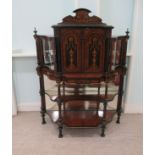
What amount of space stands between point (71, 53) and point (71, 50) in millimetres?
28

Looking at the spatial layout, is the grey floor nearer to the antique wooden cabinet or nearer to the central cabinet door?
the antique wooden cabinet

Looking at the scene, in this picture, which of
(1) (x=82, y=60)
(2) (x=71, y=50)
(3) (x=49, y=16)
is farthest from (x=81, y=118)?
(3) (x=49, y=16)

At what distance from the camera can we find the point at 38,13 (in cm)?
217

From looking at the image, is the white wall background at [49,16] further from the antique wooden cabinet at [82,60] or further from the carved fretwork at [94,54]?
the carved fretwork at [94,54]

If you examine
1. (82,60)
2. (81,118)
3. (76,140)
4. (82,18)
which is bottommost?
(76,140)

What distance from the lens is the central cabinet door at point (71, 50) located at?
70.5 inches

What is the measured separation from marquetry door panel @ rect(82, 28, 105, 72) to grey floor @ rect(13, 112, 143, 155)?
714 millimetres

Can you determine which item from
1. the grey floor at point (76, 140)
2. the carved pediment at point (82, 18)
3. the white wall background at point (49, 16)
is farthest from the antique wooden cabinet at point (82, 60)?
the white wall background at point (49, 16)

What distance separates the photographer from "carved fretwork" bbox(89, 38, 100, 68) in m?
1.81

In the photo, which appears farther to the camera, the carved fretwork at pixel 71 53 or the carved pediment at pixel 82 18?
the carved pediment at pixel 82 18

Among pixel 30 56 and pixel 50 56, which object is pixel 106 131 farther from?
pixel 30 56

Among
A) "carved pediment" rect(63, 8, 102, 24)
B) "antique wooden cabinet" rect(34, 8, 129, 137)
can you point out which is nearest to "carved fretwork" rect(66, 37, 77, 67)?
"antique wooden cabinet" rect(34, 8, 129, 137)

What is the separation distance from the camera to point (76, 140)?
1.95 meters

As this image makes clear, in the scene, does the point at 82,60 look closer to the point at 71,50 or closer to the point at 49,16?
the point at 71,50
